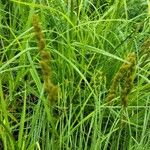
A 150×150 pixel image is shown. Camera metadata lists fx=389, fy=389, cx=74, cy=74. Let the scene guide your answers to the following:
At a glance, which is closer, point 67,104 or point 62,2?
point 67,104

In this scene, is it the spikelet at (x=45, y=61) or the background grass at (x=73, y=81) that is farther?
the background grass at (x=73, y=81)

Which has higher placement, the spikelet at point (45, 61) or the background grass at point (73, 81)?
the spikelet at point (45, 61)

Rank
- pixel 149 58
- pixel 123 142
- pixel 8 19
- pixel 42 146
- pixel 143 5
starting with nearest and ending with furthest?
pixel 42 146, pixel 123 142, pixel 149 58, pixel 8 19, pixel 143 5

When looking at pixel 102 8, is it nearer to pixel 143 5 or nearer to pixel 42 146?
pixel 143 5

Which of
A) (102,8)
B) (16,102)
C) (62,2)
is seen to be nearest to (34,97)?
(16,102)

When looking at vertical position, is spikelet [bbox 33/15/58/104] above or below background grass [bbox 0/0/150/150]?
above

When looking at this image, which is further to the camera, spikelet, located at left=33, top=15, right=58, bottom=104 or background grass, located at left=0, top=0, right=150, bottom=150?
background grass, located at left=0, top=0, right=150, bottom=150

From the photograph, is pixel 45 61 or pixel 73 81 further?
pixel 73 81

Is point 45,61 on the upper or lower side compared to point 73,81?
upper
